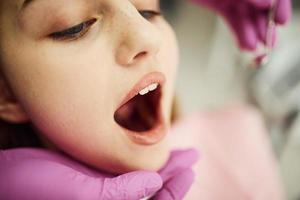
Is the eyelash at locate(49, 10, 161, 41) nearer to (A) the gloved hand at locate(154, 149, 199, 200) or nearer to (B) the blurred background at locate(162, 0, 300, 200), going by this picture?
(A) the gloved hand at locate(154, 149, 199, 200)

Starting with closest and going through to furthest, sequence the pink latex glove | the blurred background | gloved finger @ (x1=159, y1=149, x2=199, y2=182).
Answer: the pink latex glove < gloved finger @ (x1=159, y1=149, x2=199, y2=182) < the blurred background

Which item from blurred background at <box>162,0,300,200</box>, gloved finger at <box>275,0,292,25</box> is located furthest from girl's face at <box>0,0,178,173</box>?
blurred background at <box>162,0,300,200</box>

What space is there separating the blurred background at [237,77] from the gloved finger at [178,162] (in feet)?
1.75

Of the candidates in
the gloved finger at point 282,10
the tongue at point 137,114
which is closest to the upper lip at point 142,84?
the tongue at point 137,114

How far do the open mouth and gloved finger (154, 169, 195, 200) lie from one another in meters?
0.08

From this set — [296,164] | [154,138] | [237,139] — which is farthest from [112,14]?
[296,164]

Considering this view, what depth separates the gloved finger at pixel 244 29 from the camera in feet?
2.82

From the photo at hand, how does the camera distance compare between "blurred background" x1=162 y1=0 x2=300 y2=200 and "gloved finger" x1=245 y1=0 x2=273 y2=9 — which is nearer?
"gloved finger" x1=245 y1=0 x2=273 y2=9

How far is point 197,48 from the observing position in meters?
1.49

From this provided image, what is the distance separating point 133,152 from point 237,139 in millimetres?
553

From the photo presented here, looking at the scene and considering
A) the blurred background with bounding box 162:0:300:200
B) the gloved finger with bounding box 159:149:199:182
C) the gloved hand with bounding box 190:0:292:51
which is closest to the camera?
the gloved finger with bounding box 159:149:199:182

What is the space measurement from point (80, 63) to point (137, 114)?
0.21 metres

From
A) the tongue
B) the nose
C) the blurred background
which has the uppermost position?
the nose

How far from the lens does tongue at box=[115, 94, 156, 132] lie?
0.76 meters
